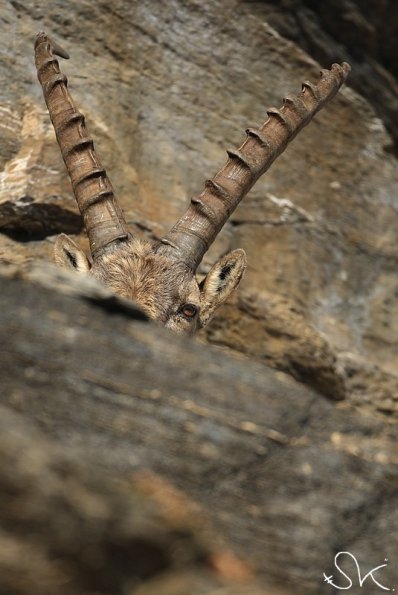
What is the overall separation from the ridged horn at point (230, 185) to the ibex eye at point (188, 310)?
56 cm

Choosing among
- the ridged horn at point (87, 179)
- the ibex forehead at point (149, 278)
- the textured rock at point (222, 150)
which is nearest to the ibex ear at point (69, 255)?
the ridged horn at point (87, 179)

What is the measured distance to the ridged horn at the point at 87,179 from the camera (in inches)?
441

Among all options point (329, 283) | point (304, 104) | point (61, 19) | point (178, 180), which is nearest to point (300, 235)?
point (329, 283)

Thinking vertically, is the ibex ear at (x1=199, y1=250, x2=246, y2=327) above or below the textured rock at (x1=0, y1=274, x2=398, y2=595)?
above

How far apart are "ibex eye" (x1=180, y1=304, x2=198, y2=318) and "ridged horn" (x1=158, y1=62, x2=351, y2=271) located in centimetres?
56

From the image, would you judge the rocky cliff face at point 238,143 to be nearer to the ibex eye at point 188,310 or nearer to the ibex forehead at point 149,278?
the ibex forehead at point 149,278

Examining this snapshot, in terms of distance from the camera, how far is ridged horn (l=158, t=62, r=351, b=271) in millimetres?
11336

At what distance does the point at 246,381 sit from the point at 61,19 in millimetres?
10026

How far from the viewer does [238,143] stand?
1588 cm

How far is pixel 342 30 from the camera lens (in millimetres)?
16812

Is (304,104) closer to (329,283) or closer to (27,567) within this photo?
(329,283)
